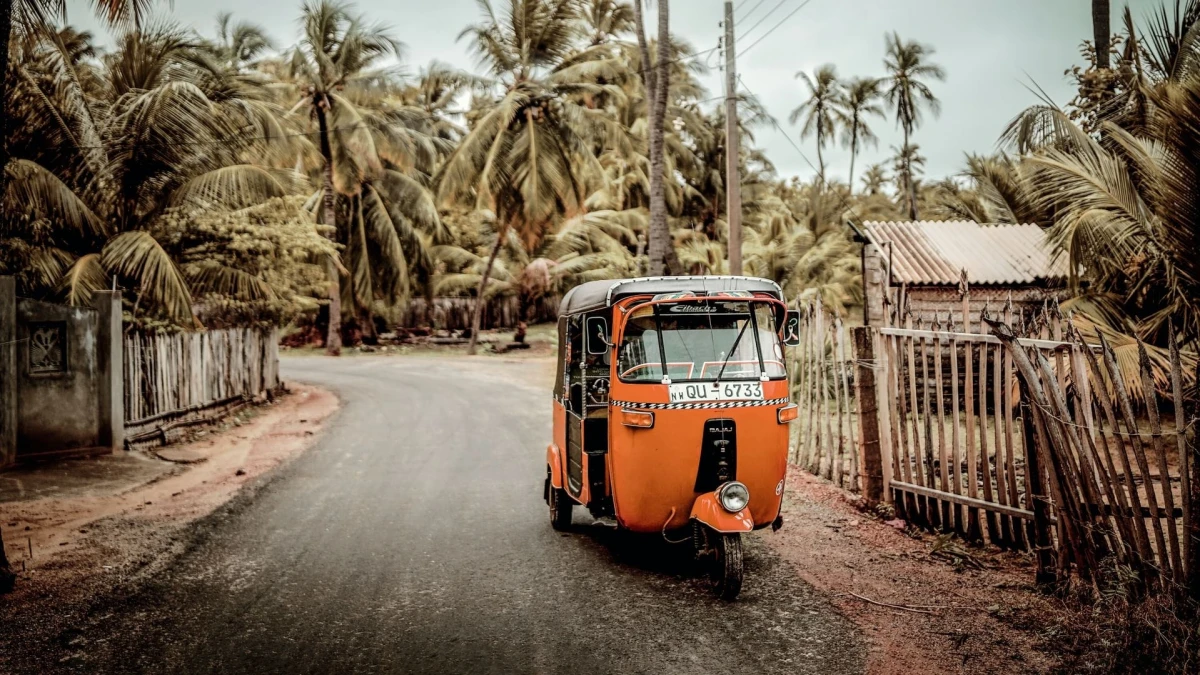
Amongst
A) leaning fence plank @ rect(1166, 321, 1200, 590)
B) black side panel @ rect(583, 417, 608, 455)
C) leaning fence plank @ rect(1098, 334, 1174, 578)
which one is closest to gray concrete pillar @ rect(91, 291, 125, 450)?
black side panel @ rect(583, 417, 608, 455)

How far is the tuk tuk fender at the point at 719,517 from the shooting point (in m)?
5.31

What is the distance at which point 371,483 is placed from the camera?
370 inches

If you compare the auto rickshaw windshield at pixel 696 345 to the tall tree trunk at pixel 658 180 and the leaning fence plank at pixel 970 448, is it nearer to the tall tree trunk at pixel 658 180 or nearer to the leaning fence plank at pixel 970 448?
the leaning fence plank at pixel 970 448

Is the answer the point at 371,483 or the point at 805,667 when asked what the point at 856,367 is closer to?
the point at 805,667

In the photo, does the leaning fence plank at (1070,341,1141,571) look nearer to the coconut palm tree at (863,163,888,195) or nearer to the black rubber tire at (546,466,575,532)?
the black rubber tire at (546,466,575,532)

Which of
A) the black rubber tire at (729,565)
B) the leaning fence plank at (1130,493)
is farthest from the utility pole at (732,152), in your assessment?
the leaning fence plank at (1130,493)

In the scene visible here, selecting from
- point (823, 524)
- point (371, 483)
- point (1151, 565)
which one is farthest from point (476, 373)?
point (1151, 565)

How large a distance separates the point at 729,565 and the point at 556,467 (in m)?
2.30

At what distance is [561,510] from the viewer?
7168 mm

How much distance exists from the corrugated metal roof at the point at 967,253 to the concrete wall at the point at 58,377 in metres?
11.7

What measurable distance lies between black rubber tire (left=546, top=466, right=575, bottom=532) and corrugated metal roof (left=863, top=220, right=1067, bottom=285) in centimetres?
843

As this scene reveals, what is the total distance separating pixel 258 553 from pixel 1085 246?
9.72 m

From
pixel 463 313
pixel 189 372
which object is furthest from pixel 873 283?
pixel 463 313

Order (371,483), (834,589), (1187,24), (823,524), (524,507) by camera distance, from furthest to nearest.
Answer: (371,483), (524,507), (823,524), (1187,24), (834,589)
